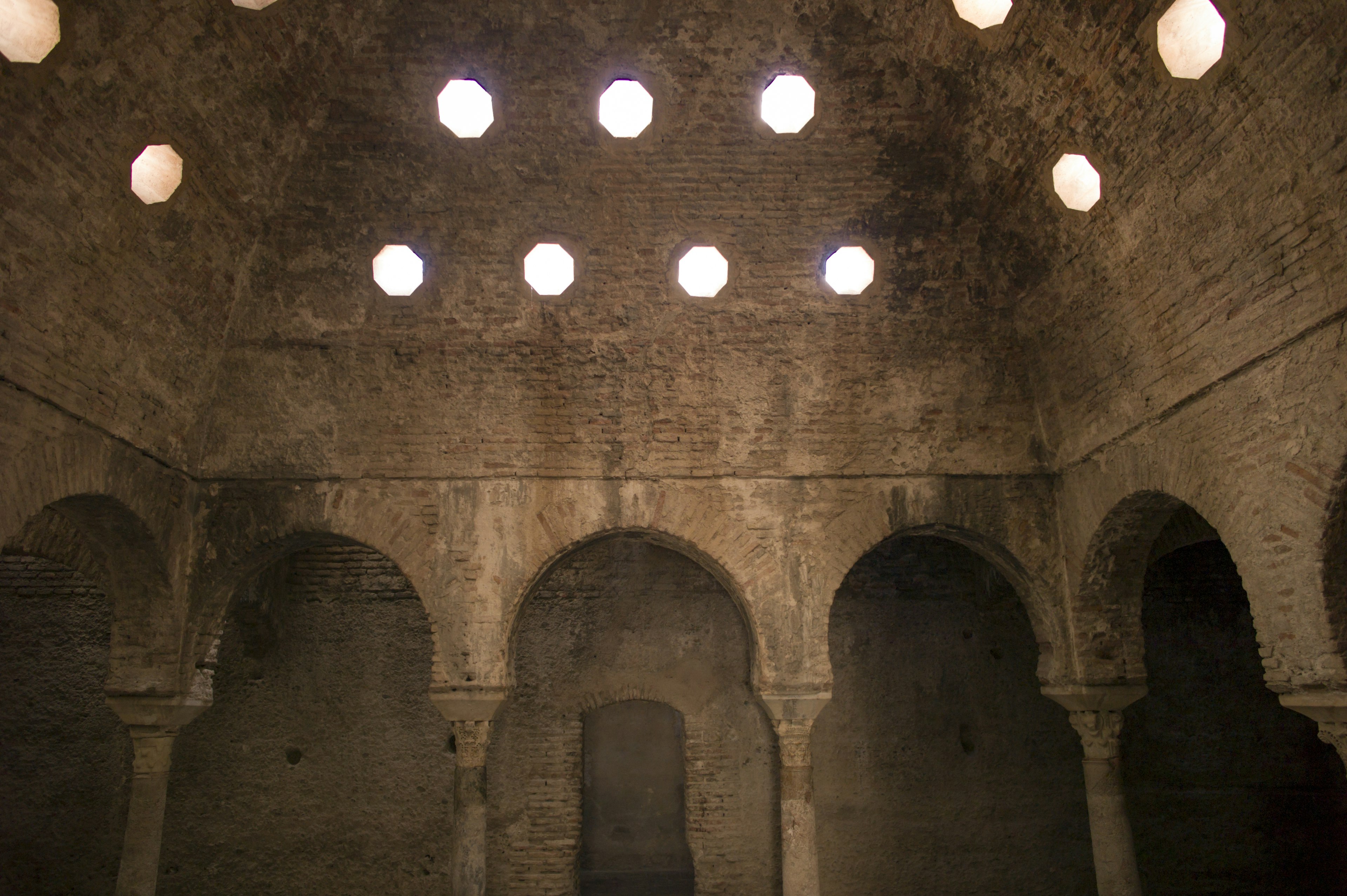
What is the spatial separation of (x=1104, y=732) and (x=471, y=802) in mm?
5309

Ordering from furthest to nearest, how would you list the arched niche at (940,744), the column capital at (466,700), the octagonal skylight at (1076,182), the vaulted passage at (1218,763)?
the vaulted passage at (1218,763), the arched niche at (940,744), the column capital at (466,700), the octagonal skylight at (1076,182)

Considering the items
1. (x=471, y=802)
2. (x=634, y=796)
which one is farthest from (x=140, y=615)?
(x=634, y=796)

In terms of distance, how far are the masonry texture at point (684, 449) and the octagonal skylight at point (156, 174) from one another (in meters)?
0.08

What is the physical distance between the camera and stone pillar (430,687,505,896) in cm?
A: 724

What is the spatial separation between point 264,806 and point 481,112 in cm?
721

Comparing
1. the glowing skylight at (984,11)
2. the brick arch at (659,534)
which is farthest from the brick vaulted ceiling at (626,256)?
the brick arch at (659,534)

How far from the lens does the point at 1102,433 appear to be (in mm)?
7066

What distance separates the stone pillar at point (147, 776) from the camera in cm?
725

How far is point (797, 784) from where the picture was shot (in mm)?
7492

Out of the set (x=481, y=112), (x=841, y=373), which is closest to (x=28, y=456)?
(x=481, y=112)

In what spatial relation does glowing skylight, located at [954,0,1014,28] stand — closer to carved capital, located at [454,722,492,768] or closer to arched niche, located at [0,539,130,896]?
carved capital, located at [454,722,492,768]

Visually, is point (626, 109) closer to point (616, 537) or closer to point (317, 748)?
point (616, 537)

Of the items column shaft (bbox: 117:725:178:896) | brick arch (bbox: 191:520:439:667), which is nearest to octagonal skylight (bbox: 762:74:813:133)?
brick arch (bbox: 191:520:439:667)

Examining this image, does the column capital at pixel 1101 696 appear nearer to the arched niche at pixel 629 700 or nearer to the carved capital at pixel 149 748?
the arched niche at pixel 629 700
